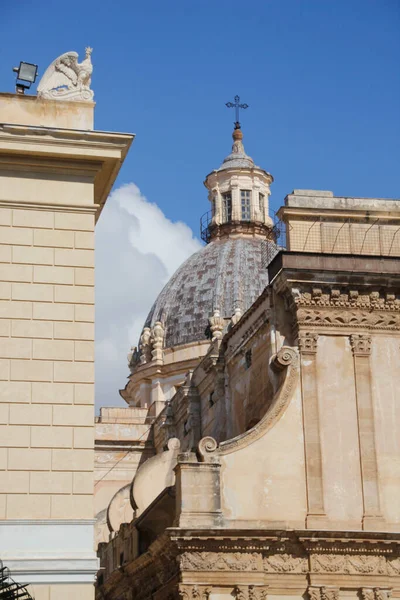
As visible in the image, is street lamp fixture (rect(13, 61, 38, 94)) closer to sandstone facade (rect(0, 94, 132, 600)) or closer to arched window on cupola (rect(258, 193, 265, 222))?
sandstone facade (rect(0, 94, 132, 600))

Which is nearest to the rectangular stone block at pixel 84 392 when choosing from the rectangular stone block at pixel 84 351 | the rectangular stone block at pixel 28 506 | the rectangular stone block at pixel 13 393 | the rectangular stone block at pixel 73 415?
the rectangular stone block at pixel 73 415

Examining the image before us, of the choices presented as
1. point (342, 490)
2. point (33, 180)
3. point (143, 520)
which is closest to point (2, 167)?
point (33, 180)

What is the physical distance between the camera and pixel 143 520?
32.1 meters

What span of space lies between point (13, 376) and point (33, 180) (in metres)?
3.17

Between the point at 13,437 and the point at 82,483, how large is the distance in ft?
3.89

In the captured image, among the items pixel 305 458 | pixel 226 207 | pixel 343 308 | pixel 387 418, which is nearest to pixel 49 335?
pixel 305 458

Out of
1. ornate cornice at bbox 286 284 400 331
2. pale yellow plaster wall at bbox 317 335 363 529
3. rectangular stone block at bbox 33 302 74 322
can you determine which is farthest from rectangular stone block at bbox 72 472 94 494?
ornate cornice at bbox 286 284 400 331

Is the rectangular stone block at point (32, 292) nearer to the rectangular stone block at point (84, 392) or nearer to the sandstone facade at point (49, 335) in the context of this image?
the sandstone facade at point (49, 335)

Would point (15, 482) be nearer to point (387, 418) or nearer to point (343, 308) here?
point (387, 418)

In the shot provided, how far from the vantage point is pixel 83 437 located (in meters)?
18.8

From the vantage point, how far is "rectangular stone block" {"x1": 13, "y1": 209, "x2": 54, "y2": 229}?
19875 mm

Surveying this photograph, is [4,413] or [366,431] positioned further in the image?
[366,431]

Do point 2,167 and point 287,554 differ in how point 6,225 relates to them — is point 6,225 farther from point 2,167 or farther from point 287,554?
point 287,554

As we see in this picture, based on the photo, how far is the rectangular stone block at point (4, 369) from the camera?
18.9m
